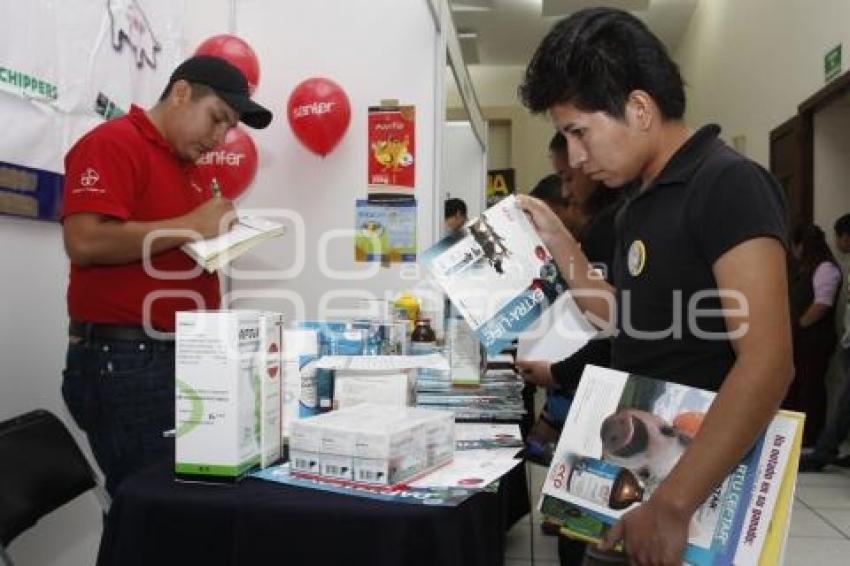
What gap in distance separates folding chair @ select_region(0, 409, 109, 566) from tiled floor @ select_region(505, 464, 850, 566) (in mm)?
1660

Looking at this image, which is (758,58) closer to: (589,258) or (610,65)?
(589,258)

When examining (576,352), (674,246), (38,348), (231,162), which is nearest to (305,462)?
(674,246)

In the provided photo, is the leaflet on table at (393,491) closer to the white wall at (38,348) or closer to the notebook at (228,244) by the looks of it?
the notebook at (228,244)

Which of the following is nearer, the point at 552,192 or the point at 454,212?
the point at 552,192

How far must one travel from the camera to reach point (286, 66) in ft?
9.48

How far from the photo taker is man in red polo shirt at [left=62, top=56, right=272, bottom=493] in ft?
5.34

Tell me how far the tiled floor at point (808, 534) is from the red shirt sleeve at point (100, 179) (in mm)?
1941

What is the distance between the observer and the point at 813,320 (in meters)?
4.50

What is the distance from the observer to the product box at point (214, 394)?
3.32 ft

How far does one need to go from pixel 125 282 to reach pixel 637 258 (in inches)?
47.7

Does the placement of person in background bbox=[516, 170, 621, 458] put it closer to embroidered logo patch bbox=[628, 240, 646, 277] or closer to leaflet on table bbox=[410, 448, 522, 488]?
leaflet on table bbox=[410, 448, 522, 488]

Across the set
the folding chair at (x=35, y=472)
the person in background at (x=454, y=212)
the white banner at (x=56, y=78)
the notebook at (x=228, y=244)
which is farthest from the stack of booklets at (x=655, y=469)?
the person in background at (x=454, y=212)

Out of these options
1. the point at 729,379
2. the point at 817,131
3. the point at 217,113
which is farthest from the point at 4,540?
the point at 817,131

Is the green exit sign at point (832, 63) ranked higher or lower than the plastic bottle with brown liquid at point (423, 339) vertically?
higher
